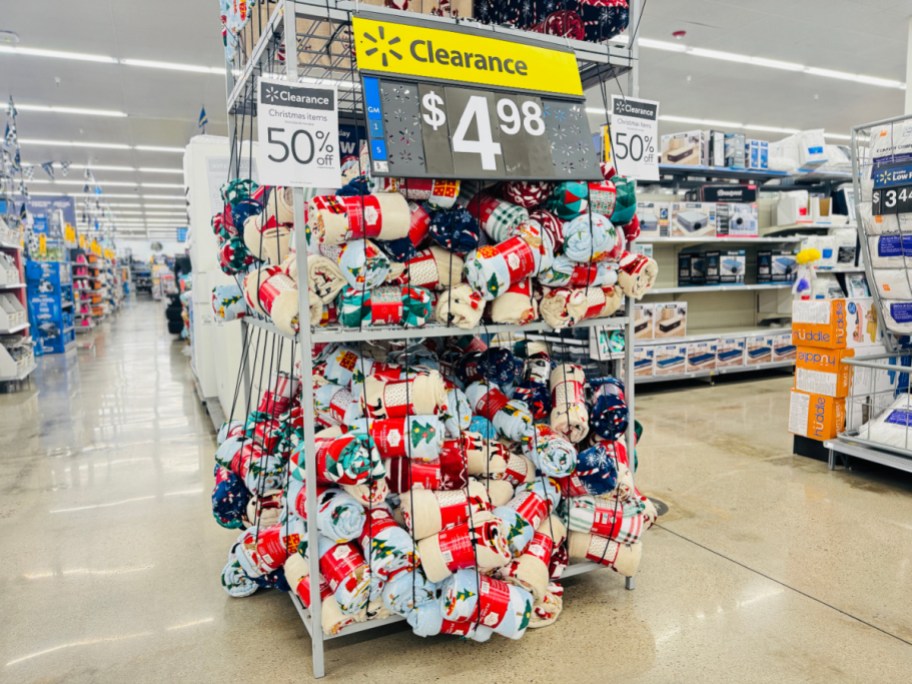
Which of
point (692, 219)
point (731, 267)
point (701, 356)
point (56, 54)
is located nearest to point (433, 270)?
point (692, 219)

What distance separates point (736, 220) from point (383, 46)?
5.45m

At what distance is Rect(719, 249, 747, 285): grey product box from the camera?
6.50 m

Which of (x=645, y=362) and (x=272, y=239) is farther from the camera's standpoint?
(x=645, y=362)

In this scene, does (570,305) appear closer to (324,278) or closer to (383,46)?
(324,278)

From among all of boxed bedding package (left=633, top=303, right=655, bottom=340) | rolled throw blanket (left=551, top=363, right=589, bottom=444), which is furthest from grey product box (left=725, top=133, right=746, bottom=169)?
rolled throw blanket (left=551, top=363, right=589, bottom=444)

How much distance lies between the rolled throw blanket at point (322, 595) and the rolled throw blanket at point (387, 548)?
0.16 meters

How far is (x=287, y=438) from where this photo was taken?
237 cm

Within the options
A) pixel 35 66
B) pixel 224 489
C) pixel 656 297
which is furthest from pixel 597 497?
pixel 35 66

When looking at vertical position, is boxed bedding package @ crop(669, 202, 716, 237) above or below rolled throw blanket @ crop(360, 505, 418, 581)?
above

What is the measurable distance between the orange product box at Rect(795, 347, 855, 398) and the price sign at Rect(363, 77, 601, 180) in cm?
253

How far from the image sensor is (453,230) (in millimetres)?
2053

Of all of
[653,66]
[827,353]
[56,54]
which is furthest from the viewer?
[653,66]

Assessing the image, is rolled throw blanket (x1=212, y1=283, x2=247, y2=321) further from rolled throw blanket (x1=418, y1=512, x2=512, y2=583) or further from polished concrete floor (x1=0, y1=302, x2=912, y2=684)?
rolled throw blanket (x1=418, y1=512, x2=512, y2=583)

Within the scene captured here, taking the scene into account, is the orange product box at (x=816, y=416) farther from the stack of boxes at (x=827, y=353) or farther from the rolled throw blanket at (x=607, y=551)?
the rolled throw blanket at (x=607, y=551)
